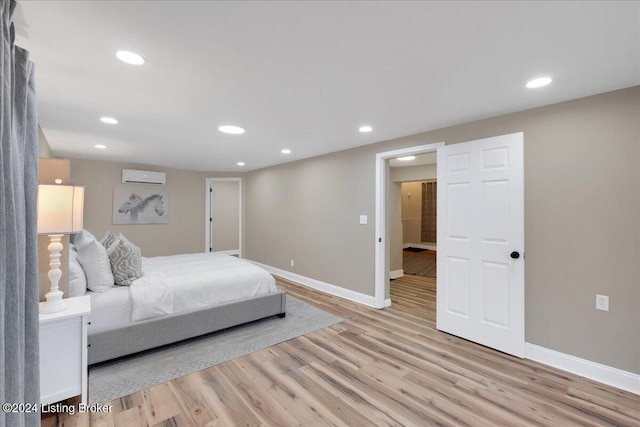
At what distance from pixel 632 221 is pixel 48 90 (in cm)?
472

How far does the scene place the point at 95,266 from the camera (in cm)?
243

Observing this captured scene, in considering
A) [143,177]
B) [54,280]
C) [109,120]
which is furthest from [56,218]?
[143,177]

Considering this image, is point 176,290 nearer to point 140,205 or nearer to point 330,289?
point 330,289

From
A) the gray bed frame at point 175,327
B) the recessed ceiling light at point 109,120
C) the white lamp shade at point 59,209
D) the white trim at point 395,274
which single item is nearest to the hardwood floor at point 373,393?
the gray bed frame at point 175,327

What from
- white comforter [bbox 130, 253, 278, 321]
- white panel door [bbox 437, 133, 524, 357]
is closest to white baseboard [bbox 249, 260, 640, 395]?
white panel door [bbox 437, 133, 524, 357]

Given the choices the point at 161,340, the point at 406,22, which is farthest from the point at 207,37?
the point at 161,340

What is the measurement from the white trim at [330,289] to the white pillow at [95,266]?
291cm

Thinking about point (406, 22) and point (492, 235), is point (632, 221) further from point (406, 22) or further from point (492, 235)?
point (406, 22)

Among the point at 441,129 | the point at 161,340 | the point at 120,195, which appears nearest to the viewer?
the point at 161,340

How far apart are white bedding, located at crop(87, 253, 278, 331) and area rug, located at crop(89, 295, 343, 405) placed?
356 millimetres

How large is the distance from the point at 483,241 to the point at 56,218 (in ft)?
11.5

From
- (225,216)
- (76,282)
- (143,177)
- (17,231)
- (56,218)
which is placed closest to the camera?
(17,231)

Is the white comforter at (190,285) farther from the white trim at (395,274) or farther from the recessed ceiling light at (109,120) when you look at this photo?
the white trim at (395,274)

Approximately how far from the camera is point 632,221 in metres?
2.12
